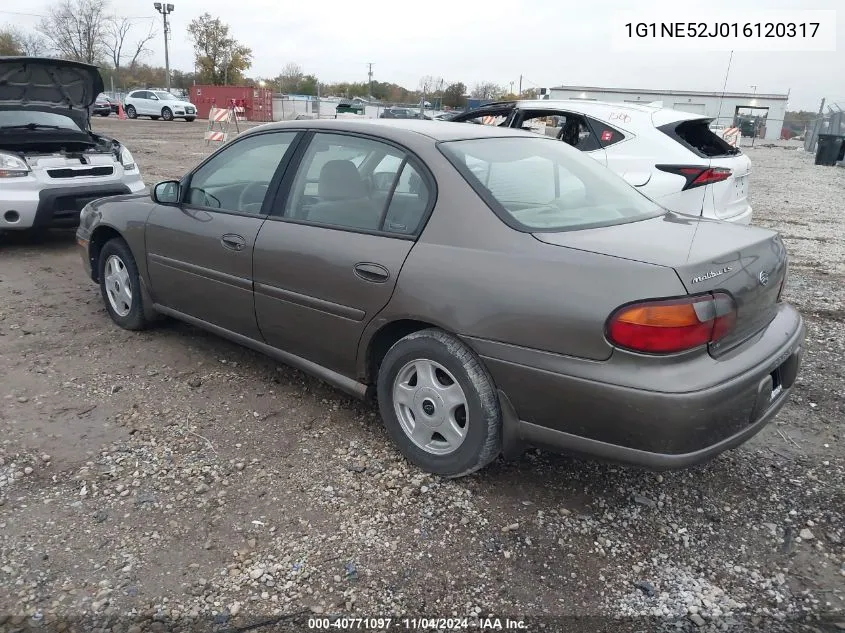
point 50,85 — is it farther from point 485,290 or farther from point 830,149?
point 830,149

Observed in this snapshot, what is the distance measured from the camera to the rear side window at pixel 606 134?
568 cm

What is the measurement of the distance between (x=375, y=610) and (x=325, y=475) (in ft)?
2.79

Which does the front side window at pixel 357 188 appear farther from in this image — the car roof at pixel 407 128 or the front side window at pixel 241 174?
the front side window at pixel 241 174

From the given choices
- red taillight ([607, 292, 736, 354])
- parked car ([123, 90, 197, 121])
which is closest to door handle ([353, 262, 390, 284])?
red taillight ([607, 292, 736, 354])

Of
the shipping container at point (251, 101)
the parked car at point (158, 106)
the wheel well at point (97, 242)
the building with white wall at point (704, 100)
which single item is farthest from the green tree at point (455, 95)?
the wheel well at point (97, 242)

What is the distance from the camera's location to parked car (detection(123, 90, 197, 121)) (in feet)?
113

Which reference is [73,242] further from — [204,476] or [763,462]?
[763,462]

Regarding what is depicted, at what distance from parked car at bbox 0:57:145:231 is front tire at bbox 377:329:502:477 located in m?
5.10

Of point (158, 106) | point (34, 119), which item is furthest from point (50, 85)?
point (158, 106)

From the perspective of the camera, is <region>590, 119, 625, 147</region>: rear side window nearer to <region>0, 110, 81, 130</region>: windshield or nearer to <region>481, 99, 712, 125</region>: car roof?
<region>481, 99, 712, 125</region>: car roof

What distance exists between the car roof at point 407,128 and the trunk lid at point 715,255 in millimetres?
878

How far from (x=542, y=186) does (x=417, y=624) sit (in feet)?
6.45

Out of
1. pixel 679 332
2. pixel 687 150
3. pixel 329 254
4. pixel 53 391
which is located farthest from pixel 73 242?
pixel 679 332

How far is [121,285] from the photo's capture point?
460 cm
